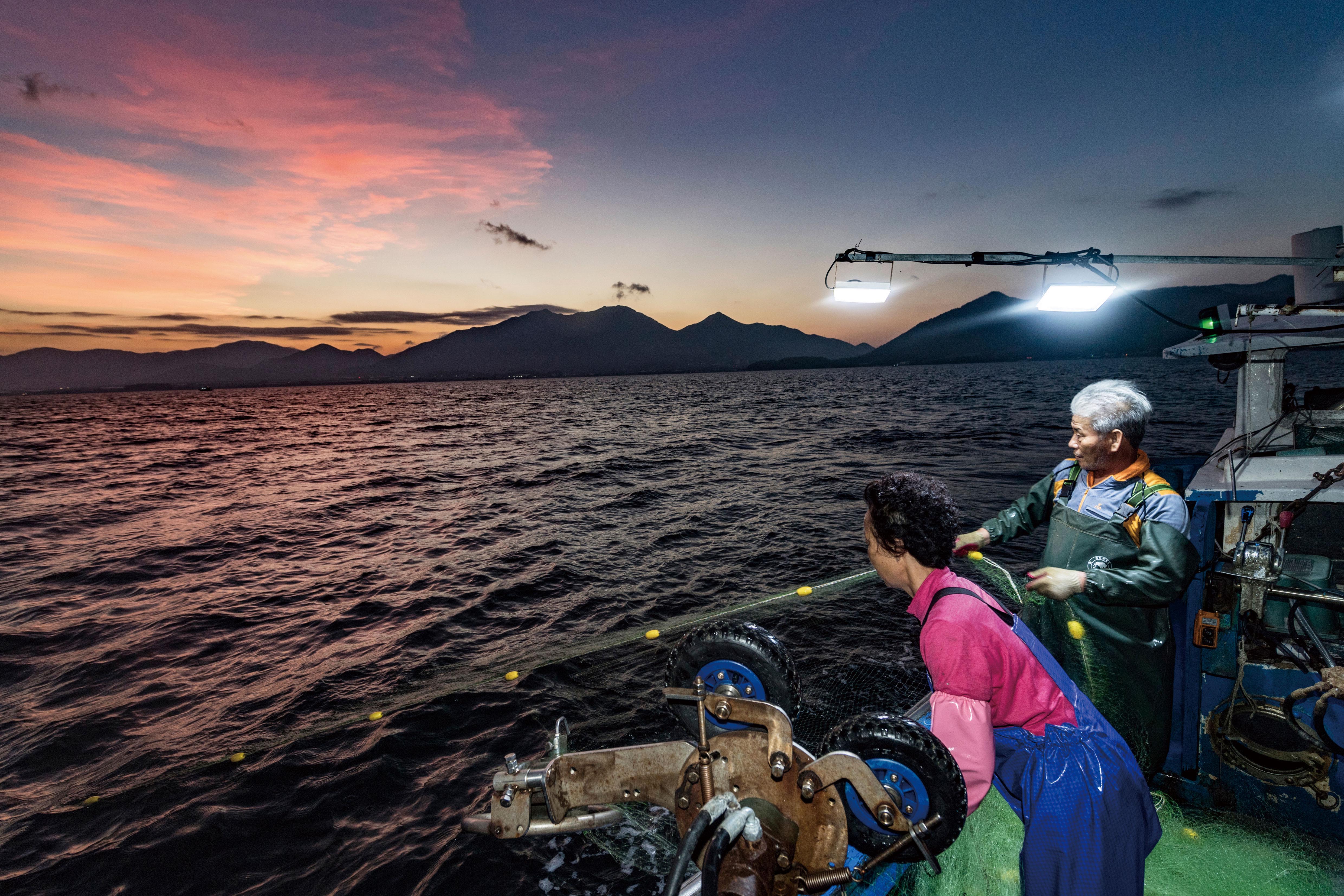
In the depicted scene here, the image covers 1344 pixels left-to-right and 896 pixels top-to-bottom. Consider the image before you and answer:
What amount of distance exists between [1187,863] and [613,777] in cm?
422

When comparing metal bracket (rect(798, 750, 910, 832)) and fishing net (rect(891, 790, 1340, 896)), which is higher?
metal bracket (rect(798, 750, 910, 832))

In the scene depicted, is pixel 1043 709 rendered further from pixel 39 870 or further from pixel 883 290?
pixel 39 870

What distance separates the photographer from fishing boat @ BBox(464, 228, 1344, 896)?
5.80 feet

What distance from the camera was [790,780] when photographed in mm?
1816

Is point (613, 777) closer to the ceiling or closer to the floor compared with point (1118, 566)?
closer to the floor

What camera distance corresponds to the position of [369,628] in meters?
10.4

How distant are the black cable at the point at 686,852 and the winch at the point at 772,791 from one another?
0.04m

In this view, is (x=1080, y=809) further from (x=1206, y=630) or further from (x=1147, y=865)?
(x=1206, y=630)

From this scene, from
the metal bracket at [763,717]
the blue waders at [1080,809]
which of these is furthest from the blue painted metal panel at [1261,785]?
the metal bracket at [763,717]

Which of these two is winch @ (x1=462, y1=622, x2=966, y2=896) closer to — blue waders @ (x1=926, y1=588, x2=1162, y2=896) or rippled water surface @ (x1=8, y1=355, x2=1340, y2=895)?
blue waders @ (x1=926, y1=588, x2=1162, y2=896)

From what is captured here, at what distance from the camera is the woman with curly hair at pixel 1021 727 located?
2.09 meters

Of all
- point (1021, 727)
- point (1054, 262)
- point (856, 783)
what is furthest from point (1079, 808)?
point (1054, 262)

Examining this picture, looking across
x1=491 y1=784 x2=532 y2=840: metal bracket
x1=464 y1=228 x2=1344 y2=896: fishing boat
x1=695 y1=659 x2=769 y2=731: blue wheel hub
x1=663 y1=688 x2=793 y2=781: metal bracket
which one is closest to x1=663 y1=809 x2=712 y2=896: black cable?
x1=464 y1=228 x2=1344 y2=896: fishing boat

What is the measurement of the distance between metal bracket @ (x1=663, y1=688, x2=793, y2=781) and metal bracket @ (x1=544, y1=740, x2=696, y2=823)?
0.16 metres
